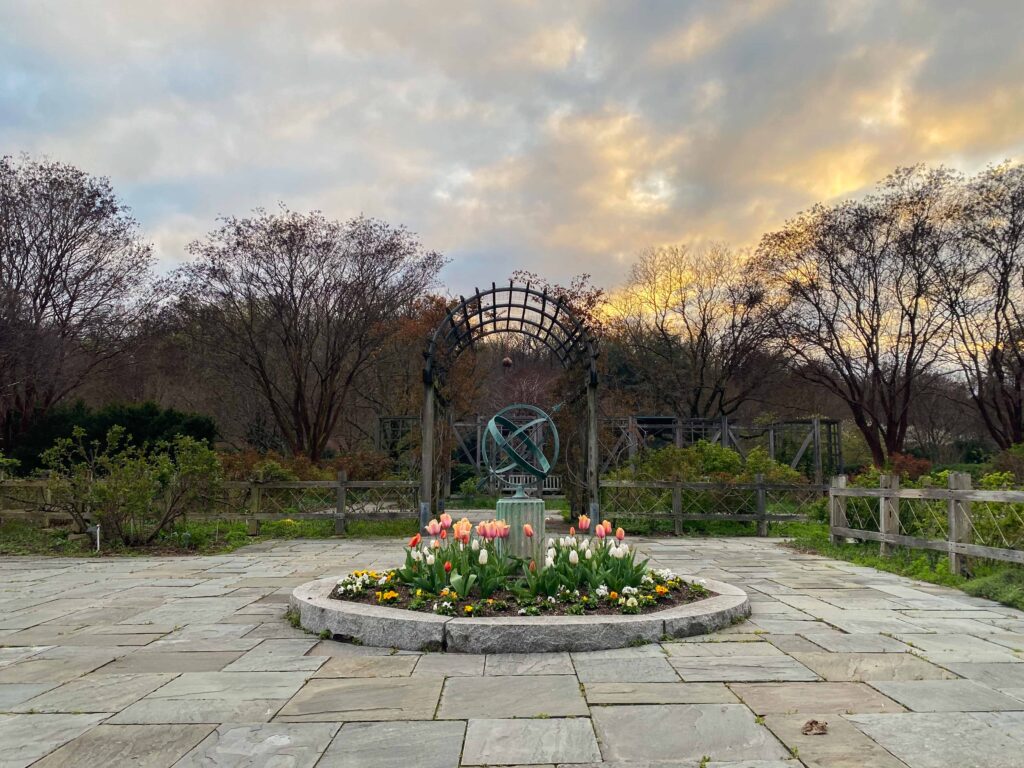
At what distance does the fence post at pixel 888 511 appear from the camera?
9.64 m

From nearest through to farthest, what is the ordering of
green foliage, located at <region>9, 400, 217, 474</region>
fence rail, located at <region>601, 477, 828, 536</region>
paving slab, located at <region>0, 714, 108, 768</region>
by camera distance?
paving slab, located at <region>0, 714, 108, 768</region>, fence rail, located at <region>601, 477, 828, 536</region>, green foliage, located at <region>9, 400, 217, 474</region>

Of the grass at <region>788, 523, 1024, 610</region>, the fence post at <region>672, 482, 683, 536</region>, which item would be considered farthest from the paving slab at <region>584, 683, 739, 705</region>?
the fence post at <region>672, 482, 683, 536</region>

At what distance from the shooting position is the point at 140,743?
3162mm

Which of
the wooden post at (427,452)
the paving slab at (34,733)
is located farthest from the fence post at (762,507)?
the paving slab at (34,733)

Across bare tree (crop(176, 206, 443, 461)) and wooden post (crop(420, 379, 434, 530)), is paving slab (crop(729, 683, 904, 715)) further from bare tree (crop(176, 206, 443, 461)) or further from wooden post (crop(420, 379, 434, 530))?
bare tree (crop(176, 206, 443, 461))

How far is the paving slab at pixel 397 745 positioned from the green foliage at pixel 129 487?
8.89 m

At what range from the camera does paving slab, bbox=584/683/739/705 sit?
3.71 metres

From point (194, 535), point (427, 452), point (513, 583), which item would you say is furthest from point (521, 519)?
point (194, 535)

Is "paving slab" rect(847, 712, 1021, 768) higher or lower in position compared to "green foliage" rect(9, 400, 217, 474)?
lower

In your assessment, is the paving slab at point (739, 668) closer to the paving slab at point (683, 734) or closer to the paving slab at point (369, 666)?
the paving slab at point (683, 734)

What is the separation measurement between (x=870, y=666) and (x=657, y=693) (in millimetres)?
1504

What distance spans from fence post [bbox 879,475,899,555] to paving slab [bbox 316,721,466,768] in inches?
325

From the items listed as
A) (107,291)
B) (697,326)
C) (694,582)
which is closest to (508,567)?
(694,582)

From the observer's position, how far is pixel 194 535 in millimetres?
11594
